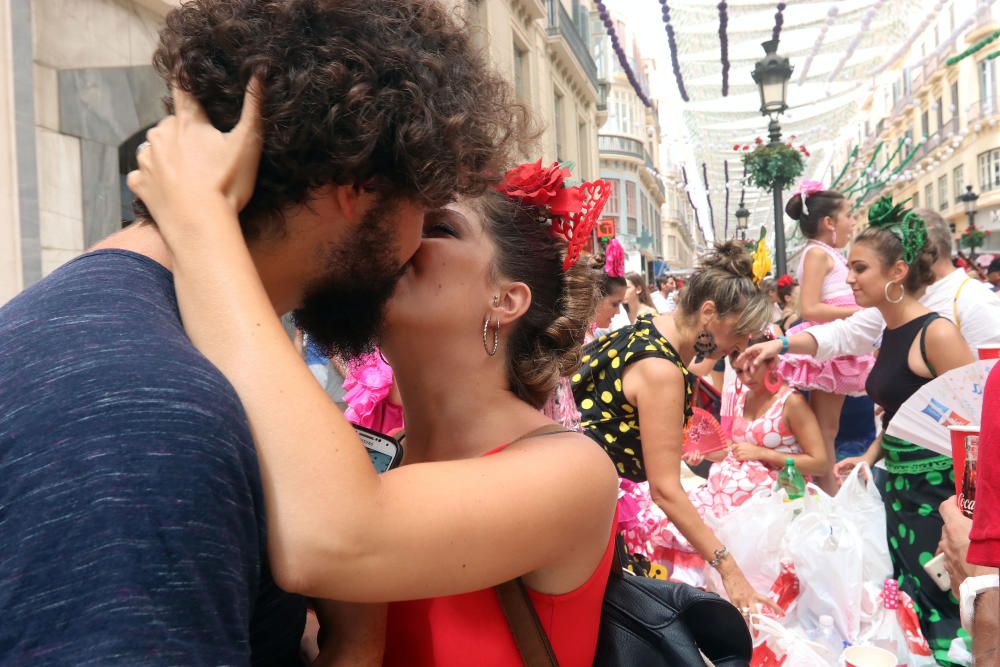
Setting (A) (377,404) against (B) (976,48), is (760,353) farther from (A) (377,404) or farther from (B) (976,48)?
(B) (976,48)

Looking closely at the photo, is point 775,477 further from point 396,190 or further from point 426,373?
point 396,190

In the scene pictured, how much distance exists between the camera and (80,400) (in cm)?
82

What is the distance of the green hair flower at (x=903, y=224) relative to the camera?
4.02 m

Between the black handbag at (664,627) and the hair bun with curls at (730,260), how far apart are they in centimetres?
263

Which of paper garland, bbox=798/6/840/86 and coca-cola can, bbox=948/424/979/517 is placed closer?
coca-cola can, bbox=948/424/979/517

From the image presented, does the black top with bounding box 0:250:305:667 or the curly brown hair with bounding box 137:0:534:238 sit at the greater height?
the curly brown hair with bounding box 137:0:534:238

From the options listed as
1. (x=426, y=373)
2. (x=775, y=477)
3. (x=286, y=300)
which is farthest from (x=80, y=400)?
(x=775, y=477)

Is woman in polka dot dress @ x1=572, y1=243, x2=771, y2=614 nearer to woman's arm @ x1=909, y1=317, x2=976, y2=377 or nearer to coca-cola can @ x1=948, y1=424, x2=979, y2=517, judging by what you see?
woman's arm @ x1=909, y1=317, x2=976, y2=377

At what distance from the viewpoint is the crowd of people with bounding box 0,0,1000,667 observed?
2.59 ft

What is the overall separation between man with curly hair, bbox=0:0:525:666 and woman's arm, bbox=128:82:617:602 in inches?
1.7

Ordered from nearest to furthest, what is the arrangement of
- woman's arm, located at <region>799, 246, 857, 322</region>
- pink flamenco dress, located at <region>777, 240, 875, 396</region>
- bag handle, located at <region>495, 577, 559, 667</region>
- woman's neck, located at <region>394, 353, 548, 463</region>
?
bag handle, located at <region>495, 577, 559, 667</region>
woman's neck, located at <region>394, 353, 548, 463</region>
pink flamenco dress, located at <region>777, 240, 875, 396</region>
woman's arm, located at <region>799, 246, 857, 322</region>

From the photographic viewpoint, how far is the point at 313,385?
1062mm

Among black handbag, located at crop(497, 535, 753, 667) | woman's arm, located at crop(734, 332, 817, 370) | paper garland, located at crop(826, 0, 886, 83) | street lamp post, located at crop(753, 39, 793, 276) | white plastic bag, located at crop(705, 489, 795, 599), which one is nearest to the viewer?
black handbag, located at crop(497, 535, 753, 667)

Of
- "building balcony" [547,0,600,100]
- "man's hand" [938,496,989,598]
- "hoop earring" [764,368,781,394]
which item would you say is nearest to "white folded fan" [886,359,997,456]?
"man's hand" [938,496,989,598]
